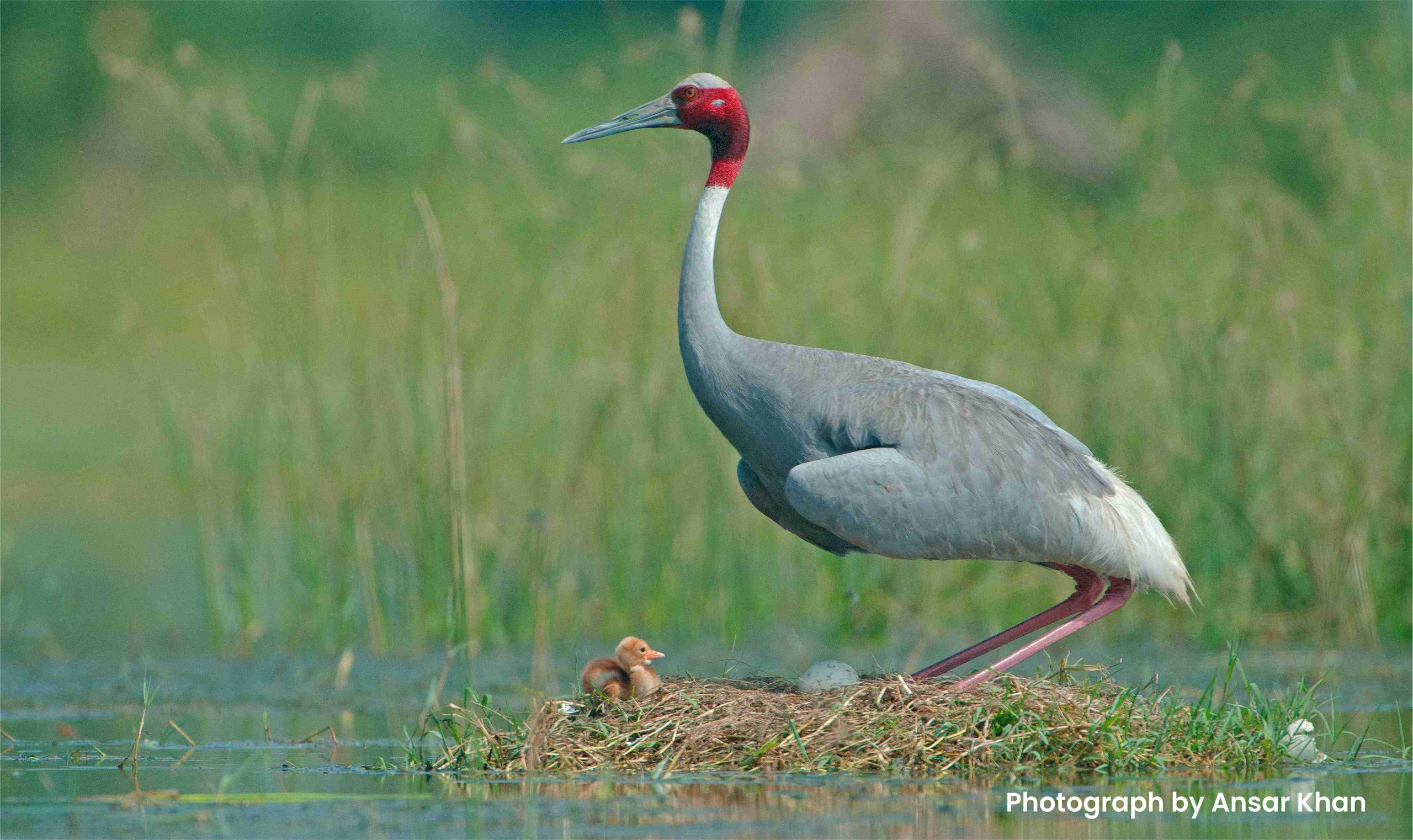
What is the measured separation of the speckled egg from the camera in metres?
6.27

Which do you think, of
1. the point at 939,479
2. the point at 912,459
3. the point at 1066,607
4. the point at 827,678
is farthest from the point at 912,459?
the point at 1066,607

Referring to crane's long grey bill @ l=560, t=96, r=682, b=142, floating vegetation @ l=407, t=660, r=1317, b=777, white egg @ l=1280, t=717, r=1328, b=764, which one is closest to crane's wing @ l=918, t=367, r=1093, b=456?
floating vegetation @ l=407, t=660, r=1317, b=777

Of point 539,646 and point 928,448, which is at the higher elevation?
point 928,448

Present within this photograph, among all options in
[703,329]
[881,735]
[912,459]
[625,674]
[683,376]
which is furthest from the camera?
[683,376]

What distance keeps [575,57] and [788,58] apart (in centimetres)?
400

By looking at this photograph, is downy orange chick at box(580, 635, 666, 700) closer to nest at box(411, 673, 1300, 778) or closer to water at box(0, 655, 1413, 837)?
nest at box(411, 673, 1300, 778)

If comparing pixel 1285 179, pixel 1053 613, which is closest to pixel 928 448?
pixel 1053 613

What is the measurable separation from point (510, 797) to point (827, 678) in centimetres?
126

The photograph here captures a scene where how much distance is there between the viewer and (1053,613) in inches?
276

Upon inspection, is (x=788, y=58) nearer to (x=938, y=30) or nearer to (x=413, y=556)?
(x=938, y=30)

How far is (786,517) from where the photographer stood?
7.05 meters

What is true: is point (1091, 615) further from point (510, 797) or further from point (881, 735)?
point (510, 797)

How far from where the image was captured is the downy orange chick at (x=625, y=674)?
6.21 metres

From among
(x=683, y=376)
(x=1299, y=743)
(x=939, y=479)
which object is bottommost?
(x=1299, y=743)
